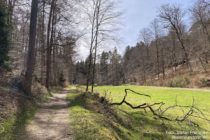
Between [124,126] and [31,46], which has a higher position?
[31,46]

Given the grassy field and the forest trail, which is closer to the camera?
the forest trail

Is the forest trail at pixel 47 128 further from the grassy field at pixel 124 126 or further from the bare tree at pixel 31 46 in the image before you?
the bare tree at pixel 31 46

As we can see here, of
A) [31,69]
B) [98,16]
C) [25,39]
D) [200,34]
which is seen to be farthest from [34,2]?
[200,34]

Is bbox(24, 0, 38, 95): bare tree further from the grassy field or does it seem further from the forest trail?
the forest trail

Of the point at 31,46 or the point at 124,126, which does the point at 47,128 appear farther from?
the point at 31,46

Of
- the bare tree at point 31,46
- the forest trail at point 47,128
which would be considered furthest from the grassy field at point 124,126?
the bare tree at point 31,46

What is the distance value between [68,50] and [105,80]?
5503cm

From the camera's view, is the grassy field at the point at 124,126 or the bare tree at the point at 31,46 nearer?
the grassy field at the point at 124,126

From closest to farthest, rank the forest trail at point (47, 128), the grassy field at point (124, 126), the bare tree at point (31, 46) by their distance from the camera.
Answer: the forest trail at point (47, 128)
the grassy field at point (124, 126)
the bare tree at point (31, 46)

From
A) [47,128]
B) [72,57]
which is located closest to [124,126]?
[47,128]

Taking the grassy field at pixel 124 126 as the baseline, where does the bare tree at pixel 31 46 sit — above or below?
above

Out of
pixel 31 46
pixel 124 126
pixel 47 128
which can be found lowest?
pixel 124 126

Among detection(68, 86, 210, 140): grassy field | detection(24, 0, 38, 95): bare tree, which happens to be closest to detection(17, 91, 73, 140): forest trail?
detection(68, 86, 210, 140): grassy field

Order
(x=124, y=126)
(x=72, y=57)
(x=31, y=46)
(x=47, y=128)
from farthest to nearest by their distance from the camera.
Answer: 1. (x=72, y=57)
2. (x=31, y=46)
3. (x=124, y=126)
4. (x=47, y=128)
